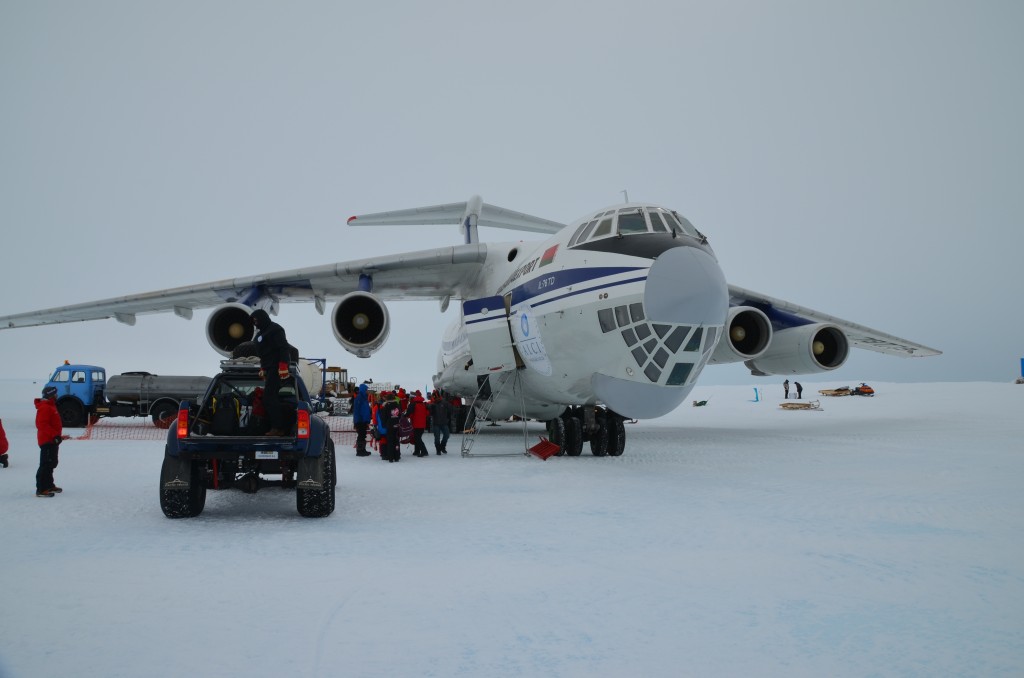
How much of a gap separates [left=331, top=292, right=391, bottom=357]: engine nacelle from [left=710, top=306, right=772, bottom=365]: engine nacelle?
5.82 metres

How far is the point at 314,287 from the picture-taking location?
1284 centimetres

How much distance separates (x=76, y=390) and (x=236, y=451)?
14.6m

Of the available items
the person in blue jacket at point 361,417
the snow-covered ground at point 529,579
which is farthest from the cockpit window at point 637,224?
the person in blue jacket at point 361,417

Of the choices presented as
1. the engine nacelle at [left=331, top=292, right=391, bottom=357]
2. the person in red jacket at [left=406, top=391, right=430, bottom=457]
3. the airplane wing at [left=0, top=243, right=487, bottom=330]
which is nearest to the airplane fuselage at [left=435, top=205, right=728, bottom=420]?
the person in red jacket at [left=406, top=391, right=430, bottom=457]

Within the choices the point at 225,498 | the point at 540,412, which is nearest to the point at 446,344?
the point at 540,412

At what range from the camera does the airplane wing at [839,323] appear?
40.4ft

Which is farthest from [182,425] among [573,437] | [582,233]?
[573,437]

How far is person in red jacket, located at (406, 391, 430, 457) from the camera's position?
33.4 ft

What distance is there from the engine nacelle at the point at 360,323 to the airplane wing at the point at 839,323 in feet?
21.3

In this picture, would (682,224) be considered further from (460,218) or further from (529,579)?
(460,218)

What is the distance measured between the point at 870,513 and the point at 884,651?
298cm

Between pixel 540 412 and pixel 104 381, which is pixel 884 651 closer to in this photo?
pixel 540 412

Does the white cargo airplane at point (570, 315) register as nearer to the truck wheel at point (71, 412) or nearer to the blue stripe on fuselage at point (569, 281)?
the blue stripe on fuselage at point (569, 281)

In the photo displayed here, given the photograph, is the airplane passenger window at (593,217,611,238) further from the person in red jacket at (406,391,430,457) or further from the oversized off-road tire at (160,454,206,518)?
the oversized off-road tire at (160,454,206,518)
